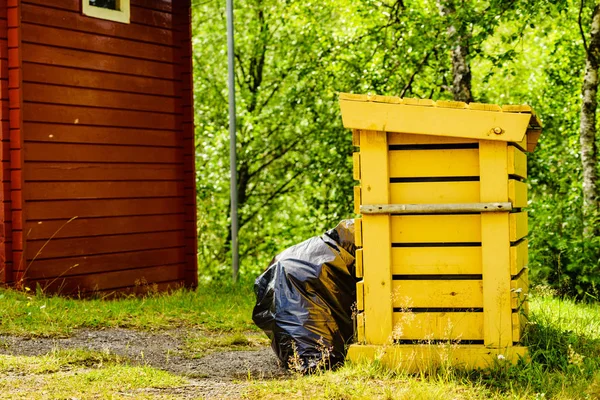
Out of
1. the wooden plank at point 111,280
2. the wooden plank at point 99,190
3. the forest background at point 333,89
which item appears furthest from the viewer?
the forest background at point 333,89

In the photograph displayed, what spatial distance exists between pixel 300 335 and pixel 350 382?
0.90m

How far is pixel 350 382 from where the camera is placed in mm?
4934

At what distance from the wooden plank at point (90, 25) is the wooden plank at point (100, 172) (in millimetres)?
1511

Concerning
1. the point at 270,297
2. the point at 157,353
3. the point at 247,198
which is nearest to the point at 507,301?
the point at 270,297

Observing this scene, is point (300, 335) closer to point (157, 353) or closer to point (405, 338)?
point (405, 338)

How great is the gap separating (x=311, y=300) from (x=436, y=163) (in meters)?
1.29

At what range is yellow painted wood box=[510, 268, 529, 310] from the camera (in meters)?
5.30

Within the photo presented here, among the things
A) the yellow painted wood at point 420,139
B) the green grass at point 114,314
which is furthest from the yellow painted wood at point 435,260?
the green grass at point 114,314

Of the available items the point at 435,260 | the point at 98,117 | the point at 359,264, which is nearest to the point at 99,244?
the point at 98,117

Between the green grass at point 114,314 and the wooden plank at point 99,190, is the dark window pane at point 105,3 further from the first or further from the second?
the green grass at point 114,314

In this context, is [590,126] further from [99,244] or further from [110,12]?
[99,244]

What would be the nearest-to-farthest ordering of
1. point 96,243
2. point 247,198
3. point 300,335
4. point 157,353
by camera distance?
point 300,335
point 157,353
point 96,243
point 247,198

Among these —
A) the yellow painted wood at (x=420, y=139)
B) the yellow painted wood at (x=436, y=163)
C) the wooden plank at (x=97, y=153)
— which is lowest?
the yellow painted wood at (x=436, y=163)

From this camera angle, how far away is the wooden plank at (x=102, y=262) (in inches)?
364
